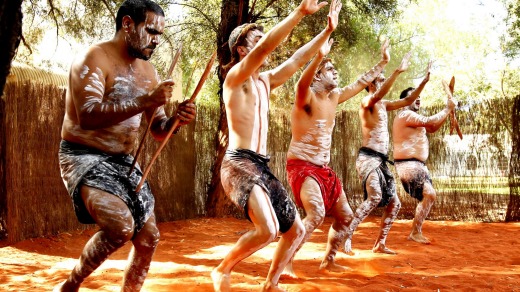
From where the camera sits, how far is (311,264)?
5633mm

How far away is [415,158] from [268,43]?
14.5ft

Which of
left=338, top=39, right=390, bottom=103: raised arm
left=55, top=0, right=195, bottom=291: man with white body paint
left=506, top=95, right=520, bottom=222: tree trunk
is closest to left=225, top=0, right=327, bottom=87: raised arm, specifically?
left=55, top=0, right=195, bottom=291: man with white body paint

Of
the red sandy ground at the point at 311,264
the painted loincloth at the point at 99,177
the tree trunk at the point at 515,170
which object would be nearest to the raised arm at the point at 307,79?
the red sandy ground at the point at 311,264

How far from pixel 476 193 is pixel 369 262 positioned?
4.98 meters

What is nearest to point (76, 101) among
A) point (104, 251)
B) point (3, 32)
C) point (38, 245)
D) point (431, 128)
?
point (104, 251)

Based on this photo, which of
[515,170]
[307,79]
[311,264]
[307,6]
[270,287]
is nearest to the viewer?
[307,6]

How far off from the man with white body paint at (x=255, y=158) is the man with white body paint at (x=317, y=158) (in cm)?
87

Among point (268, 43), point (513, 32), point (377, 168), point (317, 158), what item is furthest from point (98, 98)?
point (513, 32)

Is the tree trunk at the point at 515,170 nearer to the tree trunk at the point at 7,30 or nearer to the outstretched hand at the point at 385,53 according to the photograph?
the outstretched hand at the point at 385,53

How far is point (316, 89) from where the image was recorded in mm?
5141

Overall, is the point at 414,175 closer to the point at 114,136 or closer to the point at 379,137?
the point at 379,137

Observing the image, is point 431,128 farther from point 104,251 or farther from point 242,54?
point 104,251

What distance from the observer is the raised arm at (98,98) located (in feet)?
8.70

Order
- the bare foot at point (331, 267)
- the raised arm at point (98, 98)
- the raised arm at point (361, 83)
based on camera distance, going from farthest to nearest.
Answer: the raised arm at point (361, 83), the bare foot at point (331, 267), the raised arm at point (98, 98)
